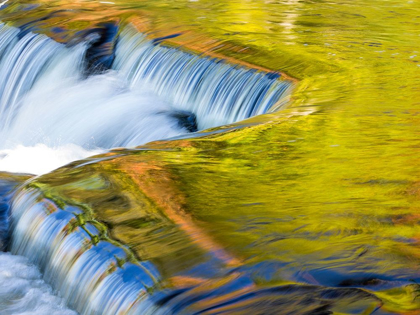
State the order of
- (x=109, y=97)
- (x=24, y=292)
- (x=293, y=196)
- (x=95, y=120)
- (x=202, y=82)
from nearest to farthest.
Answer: (x=24, y=292) → (x=293, y=196) → (x=202, y=82) → (x=95, y=120) → (x=109, y=97)

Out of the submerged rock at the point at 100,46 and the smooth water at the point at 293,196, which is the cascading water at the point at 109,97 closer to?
the submerged rock at the point at 100,46

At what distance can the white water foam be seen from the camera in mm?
3727

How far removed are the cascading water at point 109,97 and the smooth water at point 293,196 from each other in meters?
0.54

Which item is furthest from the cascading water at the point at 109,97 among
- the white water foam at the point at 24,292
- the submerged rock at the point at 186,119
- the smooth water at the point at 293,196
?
the white water foam at the point at 24,292

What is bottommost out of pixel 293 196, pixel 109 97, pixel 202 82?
pixel 109 97

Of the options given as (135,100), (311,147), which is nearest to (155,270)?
(311,147)

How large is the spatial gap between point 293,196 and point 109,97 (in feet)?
15.8

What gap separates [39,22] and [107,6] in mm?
1009

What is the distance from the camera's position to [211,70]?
763 cm

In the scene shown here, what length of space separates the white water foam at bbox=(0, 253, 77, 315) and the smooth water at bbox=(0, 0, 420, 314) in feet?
1.44

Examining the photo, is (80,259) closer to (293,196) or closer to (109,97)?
(293,196)

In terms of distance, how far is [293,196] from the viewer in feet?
13.5

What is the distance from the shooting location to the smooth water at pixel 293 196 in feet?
10.8

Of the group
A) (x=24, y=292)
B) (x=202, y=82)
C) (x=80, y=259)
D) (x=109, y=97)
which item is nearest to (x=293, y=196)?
(x=80, y=259)
